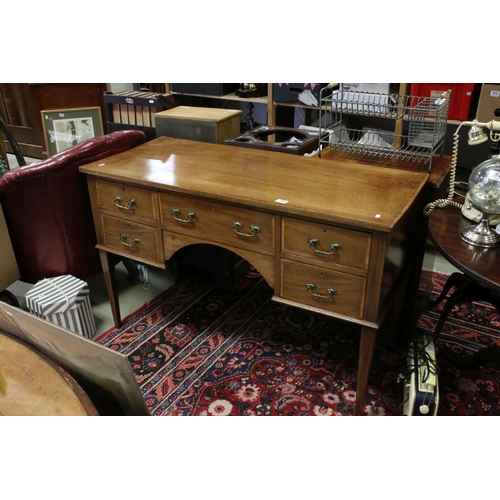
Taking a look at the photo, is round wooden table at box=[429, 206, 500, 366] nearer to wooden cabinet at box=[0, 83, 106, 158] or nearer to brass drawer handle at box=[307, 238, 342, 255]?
brass drawer handle at box=[307, 238, 342, 255]

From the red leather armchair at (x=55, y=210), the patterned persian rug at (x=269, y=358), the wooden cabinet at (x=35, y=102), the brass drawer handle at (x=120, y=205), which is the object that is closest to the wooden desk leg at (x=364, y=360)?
the patterned persian rug at (x=269, y=358)

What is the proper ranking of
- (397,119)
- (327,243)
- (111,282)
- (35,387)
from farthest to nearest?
(111,282) < (397,119) < (327,243) < (35,387)

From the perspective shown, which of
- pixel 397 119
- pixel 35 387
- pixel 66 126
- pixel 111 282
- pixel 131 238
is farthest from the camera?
pixel 66 126

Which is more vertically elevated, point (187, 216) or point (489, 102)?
point (489, 102)

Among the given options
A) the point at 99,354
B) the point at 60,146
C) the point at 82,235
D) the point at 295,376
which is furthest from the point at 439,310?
the point at 60,146

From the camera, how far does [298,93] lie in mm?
3480

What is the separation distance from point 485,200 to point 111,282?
1632 millimetres

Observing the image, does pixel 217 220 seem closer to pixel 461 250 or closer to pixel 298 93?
pixel 461 250

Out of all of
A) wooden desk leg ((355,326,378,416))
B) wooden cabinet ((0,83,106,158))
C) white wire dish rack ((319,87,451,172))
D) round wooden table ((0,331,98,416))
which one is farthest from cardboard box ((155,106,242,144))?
wooden cabinet ((0,83,106,158))

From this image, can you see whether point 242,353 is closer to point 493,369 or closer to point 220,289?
point 220,289

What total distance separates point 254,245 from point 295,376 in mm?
672

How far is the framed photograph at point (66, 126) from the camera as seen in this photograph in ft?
13.9

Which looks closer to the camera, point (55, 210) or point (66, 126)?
point (55, 210)

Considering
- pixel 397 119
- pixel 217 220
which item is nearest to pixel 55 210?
pixel 217 220
